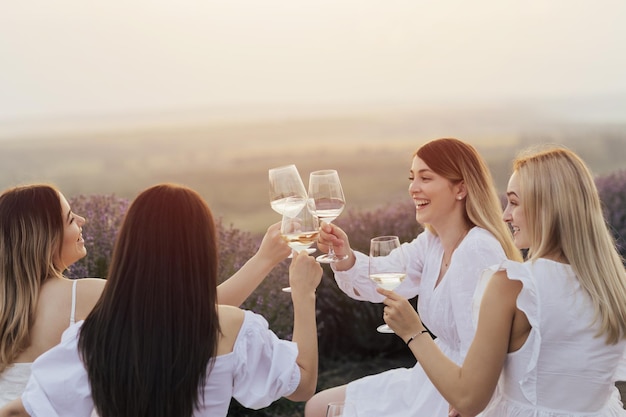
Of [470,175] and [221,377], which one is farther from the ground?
[470,175]

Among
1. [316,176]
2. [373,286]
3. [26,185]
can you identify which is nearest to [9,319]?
[26,185]

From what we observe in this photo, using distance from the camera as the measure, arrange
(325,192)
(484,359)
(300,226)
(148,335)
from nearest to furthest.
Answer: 1. (148,335)
2. (484,359)
3. (300,226)
4. (325,192)

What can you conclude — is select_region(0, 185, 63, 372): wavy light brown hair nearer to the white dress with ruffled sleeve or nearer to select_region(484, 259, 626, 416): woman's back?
the white dress with ruffled sleeve

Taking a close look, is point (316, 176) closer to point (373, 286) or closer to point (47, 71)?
point (373, 286)

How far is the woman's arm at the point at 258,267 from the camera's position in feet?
9.20

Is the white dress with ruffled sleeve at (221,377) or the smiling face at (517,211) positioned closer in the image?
the white dress with ruffled sleeve at (221,377)

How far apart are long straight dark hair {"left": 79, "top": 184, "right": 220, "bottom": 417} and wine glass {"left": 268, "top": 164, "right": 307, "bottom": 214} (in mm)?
707

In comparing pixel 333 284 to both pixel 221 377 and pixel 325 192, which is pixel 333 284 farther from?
pixel 221 377

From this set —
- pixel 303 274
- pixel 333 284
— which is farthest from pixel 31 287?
pixel 333 284

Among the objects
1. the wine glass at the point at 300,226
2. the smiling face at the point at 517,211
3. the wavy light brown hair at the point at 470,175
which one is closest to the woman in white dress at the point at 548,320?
the smiling face at the point at 517,211

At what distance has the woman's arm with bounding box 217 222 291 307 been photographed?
9.20ft

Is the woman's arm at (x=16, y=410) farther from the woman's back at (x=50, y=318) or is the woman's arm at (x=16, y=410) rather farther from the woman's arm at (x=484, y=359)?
the woman's arm at (x=484, y=359)

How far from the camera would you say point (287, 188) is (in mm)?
2625

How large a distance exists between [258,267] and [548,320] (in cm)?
106
